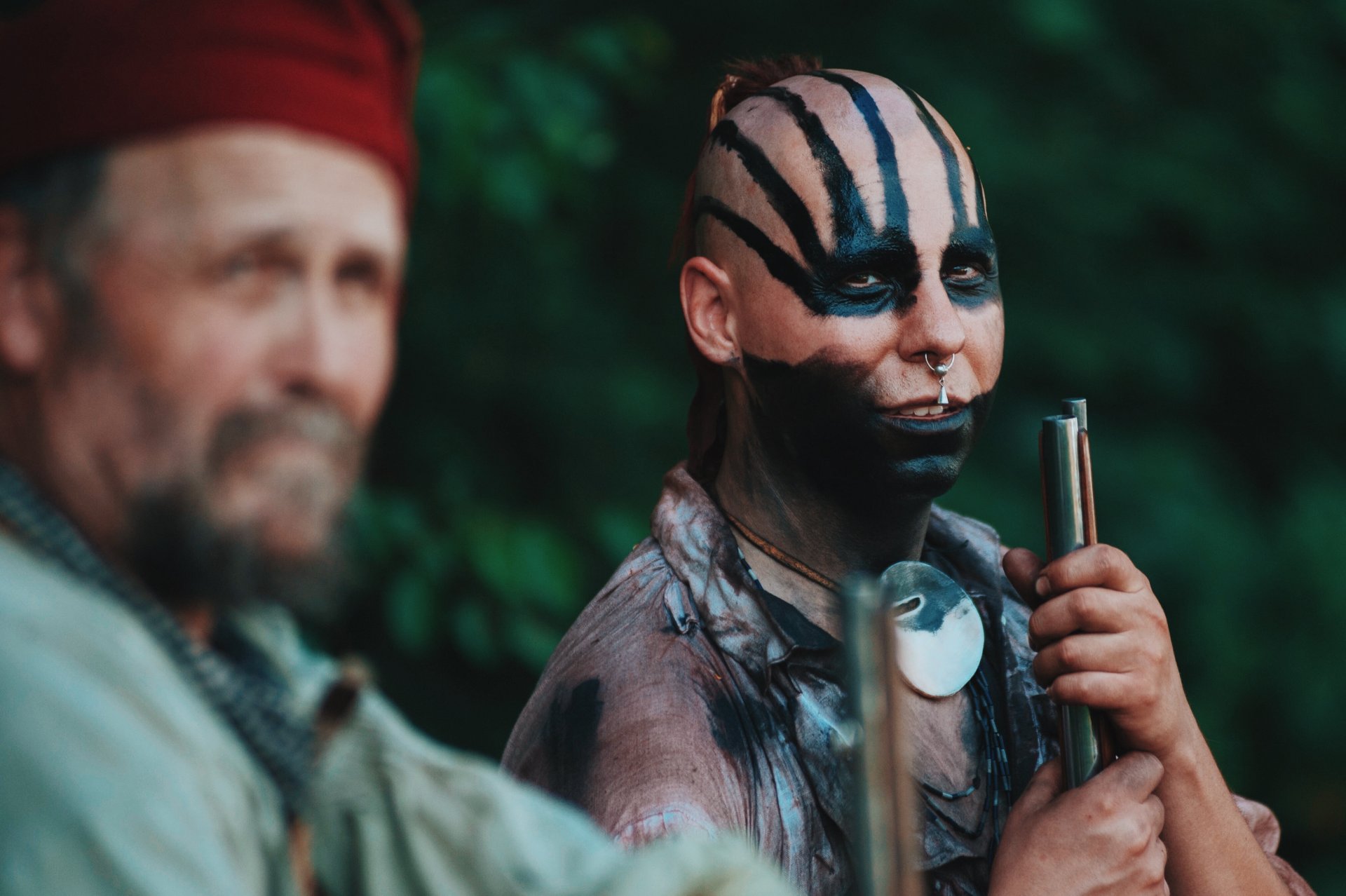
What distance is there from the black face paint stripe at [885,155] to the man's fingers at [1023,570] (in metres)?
0.47

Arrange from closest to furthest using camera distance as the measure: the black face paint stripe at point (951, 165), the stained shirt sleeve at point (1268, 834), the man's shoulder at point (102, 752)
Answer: the man's shoulder at point (102, 752), the black face paint stripe at point (951, 165), the stained shirt sleeve at point (1268, 834)

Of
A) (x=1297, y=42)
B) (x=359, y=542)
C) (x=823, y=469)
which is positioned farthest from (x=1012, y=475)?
(x=823, y=469)

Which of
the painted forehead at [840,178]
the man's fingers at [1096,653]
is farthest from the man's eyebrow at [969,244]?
the man's fingers at [1096,653]

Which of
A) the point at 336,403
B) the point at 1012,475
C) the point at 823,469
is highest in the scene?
the point at 336,403

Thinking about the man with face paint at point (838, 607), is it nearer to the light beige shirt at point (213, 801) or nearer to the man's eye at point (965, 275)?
the man's eye at point (965, 275)

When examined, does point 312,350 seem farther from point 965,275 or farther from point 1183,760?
point 1183,760

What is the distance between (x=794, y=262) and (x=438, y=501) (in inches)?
58.0

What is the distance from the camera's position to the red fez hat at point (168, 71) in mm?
1214

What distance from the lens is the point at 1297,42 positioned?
4504mm

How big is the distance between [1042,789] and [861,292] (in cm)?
→ 69

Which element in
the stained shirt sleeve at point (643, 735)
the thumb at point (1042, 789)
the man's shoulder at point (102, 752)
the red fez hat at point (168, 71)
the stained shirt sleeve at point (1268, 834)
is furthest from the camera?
the stained shirt sleeve at point (1268, 834)

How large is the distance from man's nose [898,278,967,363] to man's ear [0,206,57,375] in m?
1.12

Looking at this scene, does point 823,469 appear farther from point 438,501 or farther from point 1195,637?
point 1195,637

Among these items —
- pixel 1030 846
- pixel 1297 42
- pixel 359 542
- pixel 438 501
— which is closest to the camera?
pixel 1030 846
